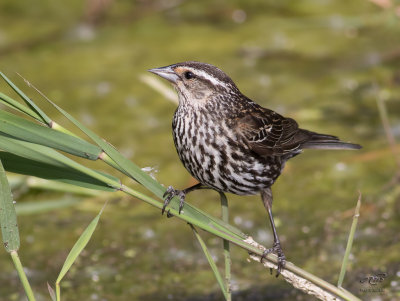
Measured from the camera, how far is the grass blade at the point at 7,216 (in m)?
2.40

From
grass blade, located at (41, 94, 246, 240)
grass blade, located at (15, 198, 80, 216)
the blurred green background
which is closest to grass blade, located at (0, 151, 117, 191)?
grass blade, located at (41, 94, 246, 240)

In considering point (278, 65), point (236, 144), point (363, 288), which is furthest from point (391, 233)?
point (278, 65)

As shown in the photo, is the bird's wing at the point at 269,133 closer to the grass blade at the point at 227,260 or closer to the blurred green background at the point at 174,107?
the grass blade at the point at 227,260

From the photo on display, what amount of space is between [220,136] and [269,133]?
1.48 ft

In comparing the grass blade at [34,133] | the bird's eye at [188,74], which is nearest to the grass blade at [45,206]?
the bird's eye at [188,74]

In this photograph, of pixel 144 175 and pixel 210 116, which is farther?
pixel 210 116

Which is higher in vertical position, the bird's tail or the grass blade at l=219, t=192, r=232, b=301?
the bird's tail

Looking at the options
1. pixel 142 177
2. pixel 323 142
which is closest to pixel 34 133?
pixel 142 177

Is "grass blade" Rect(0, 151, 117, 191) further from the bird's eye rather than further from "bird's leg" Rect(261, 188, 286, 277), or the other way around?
the bird's eye

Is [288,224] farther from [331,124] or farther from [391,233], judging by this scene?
[331,124]

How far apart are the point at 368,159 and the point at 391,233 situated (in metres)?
0.92

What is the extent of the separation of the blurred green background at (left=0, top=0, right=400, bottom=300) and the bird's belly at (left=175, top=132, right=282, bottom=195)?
434 millimetres

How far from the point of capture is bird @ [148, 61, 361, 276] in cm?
326

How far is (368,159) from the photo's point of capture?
526 cm
